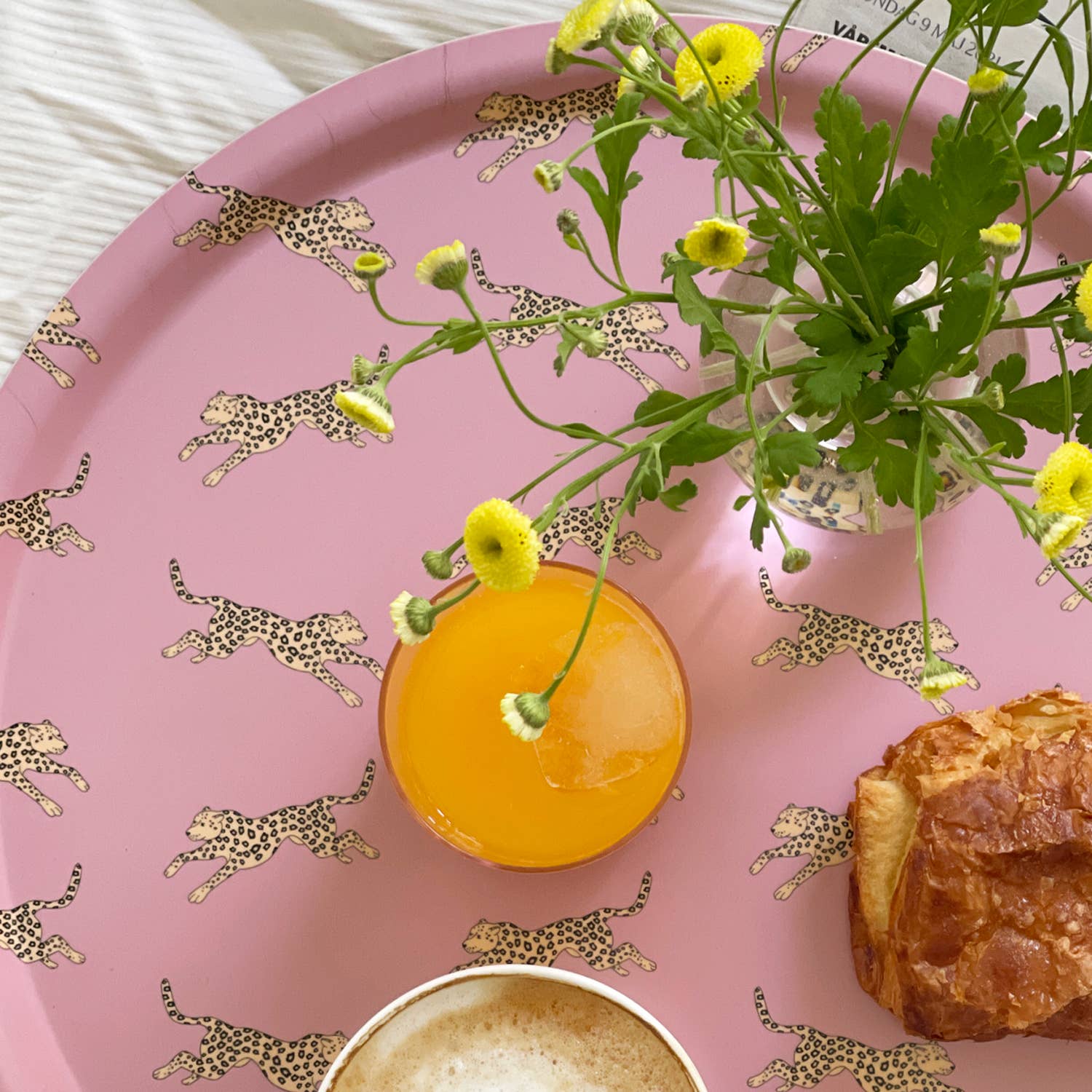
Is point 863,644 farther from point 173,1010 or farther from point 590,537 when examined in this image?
point 173,1010

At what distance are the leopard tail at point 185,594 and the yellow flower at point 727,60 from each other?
77cm

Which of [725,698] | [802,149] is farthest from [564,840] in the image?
[802,149]

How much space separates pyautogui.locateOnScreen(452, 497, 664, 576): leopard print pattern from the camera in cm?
118

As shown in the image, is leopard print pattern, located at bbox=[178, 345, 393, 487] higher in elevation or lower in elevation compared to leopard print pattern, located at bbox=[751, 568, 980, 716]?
higher

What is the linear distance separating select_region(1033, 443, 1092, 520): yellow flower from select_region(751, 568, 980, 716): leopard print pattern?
555mm

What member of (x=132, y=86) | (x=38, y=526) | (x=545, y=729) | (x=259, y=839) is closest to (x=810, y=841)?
(x=545, y=729)

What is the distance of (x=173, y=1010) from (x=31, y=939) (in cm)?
17

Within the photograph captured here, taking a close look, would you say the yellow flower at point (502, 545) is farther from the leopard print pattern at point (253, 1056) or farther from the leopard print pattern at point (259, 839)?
the leopard print pattern at point (253, 1056)

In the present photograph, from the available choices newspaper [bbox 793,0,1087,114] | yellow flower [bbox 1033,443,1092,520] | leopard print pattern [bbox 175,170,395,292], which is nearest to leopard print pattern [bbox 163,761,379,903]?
leopard print pattern [bbox 175,170,395,292]

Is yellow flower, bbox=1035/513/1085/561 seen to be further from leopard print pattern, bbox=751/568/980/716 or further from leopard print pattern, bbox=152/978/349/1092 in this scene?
leopard print pattern, bbox=152/978/349/1092

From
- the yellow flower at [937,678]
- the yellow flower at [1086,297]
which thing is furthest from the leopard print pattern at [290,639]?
the yellow flower at [1086,297]

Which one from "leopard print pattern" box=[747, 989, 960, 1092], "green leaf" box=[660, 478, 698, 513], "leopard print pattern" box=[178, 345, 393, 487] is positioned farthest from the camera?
"leopard print pattern" box=[178, 345, 393, 487]

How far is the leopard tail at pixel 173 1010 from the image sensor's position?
1.12 meters

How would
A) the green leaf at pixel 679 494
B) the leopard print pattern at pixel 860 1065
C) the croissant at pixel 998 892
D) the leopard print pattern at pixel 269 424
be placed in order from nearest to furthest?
the green leaf at pixel 679 494 → the croissant at pixel 998 892 → the leopard print pattern at pixel 860 1065 → the leopard print pattern at pixel 269 424
